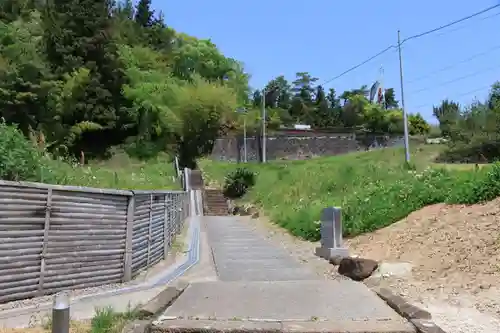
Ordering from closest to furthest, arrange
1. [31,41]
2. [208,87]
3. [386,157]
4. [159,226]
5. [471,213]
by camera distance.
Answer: [471,213] → [159,226] → [386,157] → [31,41] → [208,87]

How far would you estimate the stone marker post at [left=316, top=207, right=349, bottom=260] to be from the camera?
36.5ft

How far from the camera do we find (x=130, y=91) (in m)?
46.3

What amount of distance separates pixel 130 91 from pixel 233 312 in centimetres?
4180

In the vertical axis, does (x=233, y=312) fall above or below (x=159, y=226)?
below

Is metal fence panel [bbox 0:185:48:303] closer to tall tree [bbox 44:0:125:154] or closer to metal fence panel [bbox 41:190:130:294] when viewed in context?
metal fence panel [bbox 41:190:130:294]

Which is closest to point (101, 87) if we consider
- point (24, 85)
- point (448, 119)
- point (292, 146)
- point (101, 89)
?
point (101, 89)

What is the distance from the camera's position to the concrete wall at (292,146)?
5112 cm

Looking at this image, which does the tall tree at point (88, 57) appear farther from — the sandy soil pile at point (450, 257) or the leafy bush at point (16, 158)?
the sandy soil pile at point (450, 257)

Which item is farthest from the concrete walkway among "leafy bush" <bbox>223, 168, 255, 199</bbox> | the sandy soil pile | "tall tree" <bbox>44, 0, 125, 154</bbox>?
"tall tree" <bbox>44, 0, 125, 154</bbox>

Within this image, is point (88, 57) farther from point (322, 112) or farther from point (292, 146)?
point (322, 112)

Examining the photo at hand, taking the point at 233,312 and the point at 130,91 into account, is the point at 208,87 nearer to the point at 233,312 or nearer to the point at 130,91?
the point at 130,91

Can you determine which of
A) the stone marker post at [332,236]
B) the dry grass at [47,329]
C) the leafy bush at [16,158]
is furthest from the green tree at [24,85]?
the dry grass at [47,329]

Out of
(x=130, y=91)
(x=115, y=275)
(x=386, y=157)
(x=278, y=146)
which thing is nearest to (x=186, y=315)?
(x=115, y=275)

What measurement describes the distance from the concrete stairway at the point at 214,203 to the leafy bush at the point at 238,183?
580mm
